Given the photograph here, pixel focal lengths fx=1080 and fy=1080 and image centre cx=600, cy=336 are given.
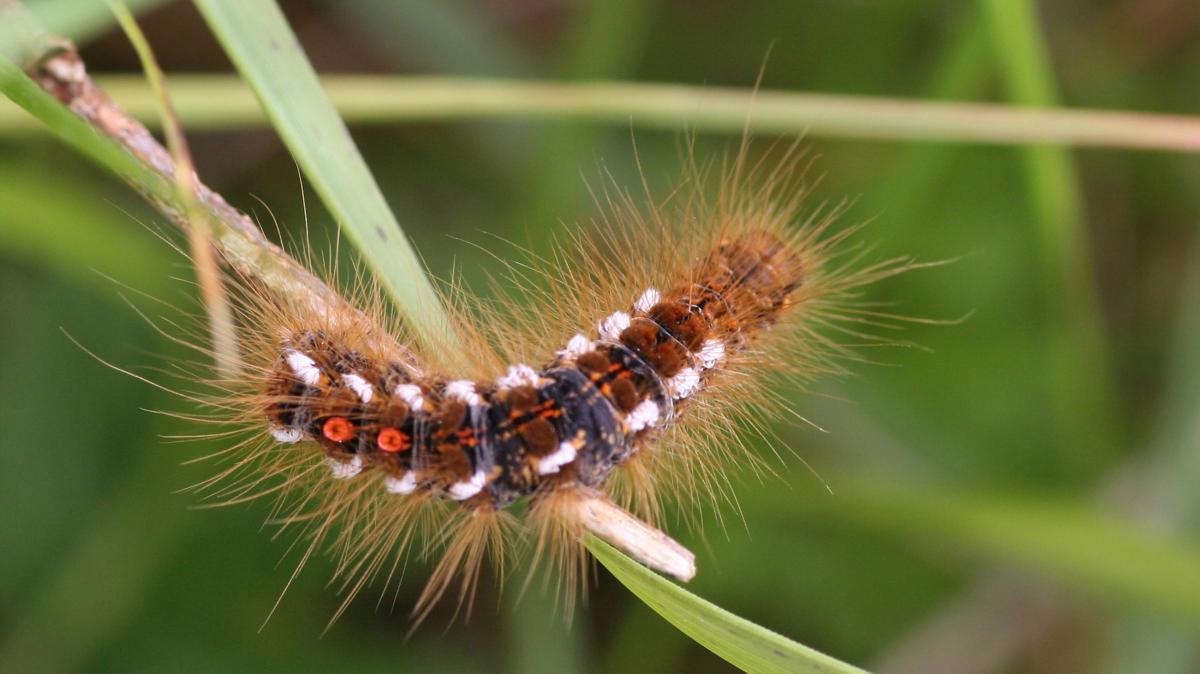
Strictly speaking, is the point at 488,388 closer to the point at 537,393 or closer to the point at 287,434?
the point at 537,393

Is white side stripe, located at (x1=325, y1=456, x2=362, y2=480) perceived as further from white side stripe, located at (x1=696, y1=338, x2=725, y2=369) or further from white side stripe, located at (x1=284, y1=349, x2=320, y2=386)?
white side stripe, located at (x1=696, y1=338, x2=725, y2=369)

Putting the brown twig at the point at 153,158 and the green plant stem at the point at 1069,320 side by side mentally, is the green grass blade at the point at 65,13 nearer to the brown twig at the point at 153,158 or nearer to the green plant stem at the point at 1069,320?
the brown twig at the point at 153,158

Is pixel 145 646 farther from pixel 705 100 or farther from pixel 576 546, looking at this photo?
pixel 705 100

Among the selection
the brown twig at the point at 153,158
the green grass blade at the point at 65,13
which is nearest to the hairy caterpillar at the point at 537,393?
the brown twig at the point at 153,158

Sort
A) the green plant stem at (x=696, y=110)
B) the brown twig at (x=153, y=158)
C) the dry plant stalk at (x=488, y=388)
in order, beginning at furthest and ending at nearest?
the green plant stem at (x=696, y=110), the dry plant stalk at (x=488, y=388), the brown twig at (x=153, y=158)

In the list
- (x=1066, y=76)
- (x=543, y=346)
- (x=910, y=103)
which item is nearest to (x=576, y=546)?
(x=543, y=346)

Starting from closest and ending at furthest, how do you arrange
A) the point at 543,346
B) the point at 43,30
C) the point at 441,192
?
the point at 43,30 < the point at 543,346 < the point at 441,192

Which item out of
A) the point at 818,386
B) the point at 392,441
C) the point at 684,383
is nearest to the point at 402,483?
the point at 392,441
